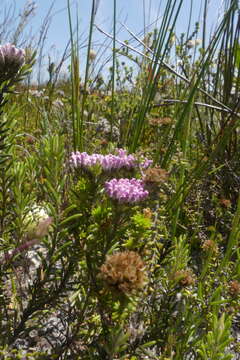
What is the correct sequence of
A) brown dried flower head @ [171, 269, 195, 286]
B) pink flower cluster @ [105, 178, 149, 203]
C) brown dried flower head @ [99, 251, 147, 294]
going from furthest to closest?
1. brown dried flower head @ [171, 269, 195, 286]
2. pink flower cluster @ [105, 178, 149, 203]
3. brown dried flower head @ [99, 251, 147, 294]

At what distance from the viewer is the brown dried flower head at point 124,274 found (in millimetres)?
560

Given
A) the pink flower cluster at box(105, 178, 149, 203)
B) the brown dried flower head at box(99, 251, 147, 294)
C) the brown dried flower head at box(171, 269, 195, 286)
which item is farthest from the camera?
the brown dried flower head at box(171, 269, 195, 286)

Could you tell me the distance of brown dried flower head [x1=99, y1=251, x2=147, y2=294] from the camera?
0.56 meters

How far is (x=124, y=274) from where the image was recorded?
22.2 inches

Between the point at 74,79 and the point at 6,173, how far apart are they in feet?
1.90

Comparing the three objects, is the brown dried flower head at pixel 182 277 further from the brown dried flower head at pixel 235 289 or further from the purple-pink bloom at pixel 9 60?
the purple-pink bloom at pixel 9 60

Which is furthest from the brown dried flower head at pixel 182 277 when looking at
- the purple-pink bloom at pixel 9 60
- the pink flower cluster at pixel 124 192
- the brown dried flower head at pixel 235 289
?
the purple-pink bloom at pixel 9 60

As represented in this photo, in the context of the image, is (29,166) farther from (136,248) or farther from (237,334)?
(237,334)

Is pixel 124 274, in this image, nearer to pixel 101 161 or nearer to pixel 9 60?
pixel 101 161

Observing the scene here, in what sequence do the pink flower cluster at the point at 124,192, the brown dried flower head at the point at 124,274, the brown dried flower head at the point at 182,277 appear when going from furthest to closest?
the brown dried flower head at the point at 182,277 < the pink flower cluster at the point at 124,192 < the brown dried flower head at the point at 124,274

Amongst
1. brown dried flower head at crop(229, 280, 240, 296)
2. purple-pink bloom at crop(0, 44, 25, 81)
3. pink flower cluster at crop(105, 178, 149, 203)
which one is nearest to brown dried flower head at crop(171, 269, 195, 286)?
brown dried flower head at crop(229, 280, 240, 296)

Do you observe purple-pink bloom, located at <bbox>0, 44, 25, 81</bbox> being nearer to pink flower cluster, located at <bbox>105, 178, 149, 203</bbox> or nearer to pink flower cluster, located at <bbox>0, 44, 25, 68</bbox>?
pink flower cluster, located at <bbox>0, 44, 25, 68</bbox>

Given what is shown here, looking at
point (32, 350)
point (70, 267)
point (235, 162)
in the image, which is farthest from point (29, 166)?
point (235, 162)

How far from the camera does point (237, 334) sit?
1.14 meters
